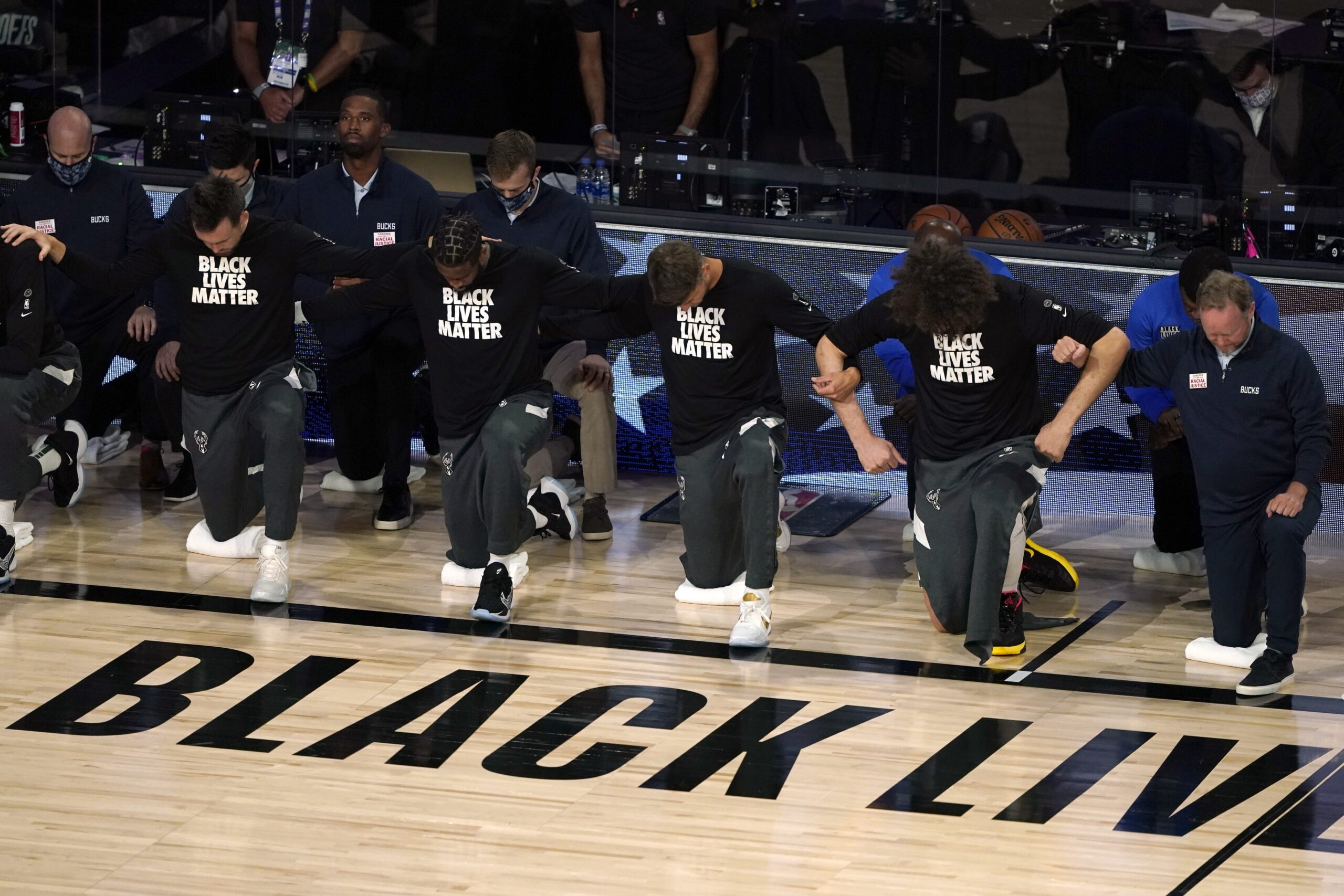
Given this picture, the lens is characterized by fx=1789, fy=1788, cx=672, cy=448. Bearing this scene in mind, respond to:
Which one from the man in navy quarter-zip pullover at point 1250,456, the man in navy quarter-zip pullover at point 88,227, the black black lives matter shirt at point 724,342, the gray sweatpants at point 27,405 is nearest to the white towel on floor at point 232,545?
the gray sweatpants at point 27,405

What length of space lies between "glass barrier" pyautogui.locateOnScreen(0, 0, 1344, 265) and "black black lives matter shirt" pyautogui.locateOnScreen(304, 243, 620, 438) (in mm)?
1944

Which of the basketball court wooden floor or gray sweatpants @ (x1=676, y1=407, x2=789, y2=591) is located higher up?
gray sweatpants @ (x1=676, y1=407, x2=789, y2=591)

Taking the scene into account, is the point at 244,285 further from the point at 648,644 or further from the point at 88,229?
the point at 648,644

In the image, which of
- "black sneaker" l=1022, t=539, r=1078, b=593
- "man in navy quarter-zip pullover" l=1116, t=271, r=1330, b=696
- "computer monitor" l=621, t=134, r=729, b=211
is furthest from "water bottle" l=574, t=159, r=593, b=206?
"man in navy quarter-zip pullover" l=1116, t=271, r=1330, b=696

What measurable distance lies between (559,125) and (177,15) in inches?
90.1

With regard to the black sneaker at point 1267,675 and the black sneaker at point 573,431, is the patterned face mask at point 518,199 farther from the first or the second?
the black sneaker at point 1267,675

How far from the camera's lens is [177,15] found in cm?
994

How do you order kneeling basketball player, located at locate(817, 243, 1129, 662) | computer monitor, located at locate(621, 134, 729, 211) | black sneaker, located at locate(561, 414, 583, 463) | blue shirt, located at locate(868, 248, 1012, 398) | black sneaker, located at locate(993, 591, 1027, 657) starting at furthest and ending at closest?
computer monitor, located at locate(621, 134, 729, 211) < black sneaker, located at locate(561, 414, 583, 463) < blue shirt, located at locate(868, 248, 1012, 398) < black sneaker, located at locate(993, 591, 1027, 657) < kneeling basketball player, located at locate(817, 243, 1129, 662)

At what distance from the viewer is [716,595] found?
7.02 metres

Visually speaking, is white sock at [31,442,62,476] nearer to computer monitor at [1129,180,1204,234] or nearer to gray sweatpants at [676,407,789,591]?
gray sweatpants at [676,407,789,591]

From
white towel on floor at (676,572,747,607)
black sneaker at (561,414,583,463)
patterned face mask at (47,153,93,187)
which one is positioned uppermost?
patterned face mask at (47,153,93,187)

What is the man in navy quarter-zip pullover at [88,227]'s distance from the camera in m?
8.50

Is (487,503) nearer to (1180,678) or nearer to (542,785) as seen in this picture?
(542,785)

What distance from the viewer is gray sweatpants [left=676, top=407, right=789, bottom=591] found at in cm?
658
